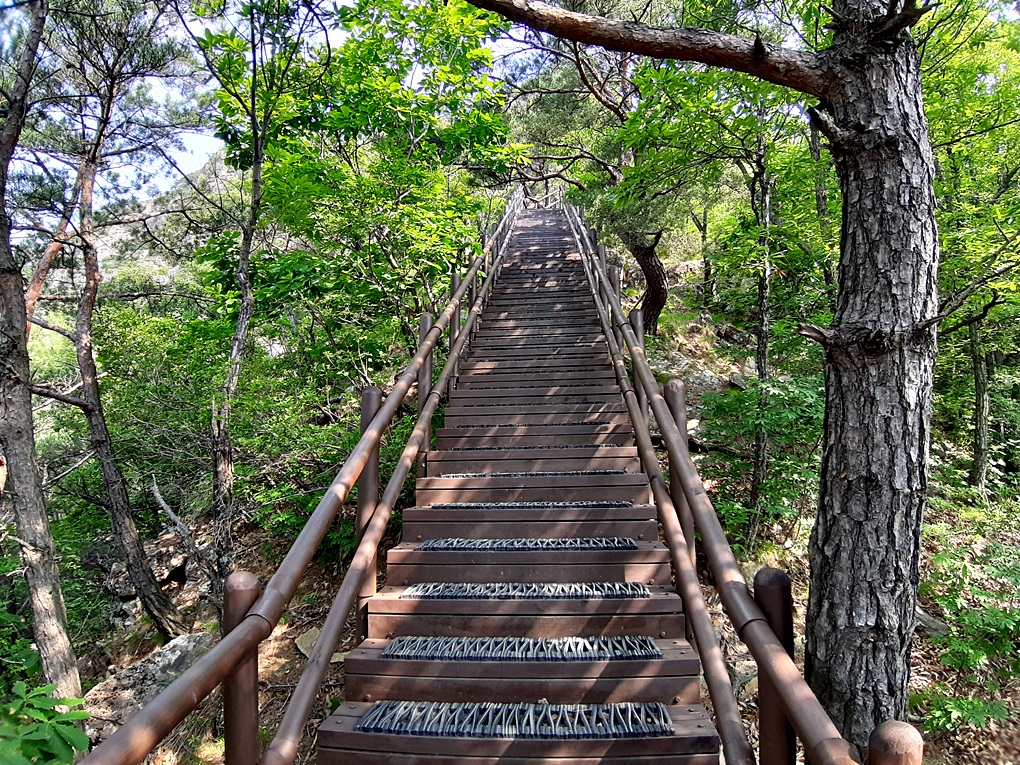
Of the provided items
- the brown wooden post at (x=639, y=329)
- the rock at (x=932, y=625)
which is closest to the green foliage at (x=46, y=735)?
the brown wooden post at (x=639, y=329)

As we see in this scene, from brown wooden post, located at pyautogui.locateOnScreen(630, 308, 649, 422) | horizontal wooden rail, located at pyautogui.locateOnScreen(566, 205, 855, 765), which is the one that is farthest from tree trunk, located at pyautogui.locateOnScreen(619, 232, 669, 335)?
horizontal wooden rail, located at pyautogui.locateOnScreen(566, 205, 855, 765)

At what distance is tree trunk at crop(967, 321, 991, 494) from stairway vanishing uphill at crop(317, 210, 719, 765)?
21.2ft

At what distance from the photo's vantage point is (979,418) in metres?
8.15

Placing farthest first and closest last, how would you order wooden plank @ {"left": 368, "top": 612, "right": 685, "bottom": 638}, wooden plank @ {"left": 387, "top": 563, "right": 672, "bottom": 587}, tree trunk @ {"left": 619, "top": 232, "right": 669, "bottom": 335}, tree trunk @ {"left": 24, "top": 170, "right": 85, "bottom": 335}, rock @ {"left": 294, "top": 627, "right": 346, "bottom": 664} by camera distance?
1. tree trunk @ {"left": 619, "top": 232, "right": 669, "bottom": 335}
2. tree trunk @ {"left": 24, "top": 170, "right": 85, "bottom": 335}
3. rock @ {"left": 294, "top": 627, "right": 346, "bottom": 664}
4. wooden plank @ {"left": 387, "top": 563, "right": 672, "bottom": 587}
5. wooden plank @ {"left": 368, "top": 612, "right": 685, "bottom": 638}

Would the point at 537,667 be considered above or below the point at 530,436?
below

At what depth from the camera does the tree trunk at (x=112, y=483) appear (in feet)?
23.2

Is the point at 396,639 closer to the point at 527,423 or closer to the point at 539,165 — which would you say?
the point at 527,423

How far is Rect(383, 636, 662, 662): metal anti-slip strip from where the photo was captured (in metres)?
2.49

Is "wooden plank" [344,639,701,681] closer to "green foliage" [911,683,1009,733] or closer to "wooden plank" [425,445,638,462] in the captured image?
"wooden plank" [425,445,638,462]

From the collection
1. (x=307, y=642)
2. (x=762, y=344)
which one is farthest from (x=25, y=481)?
(x=762, y=344)

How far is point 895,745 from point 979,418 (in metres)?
9.54

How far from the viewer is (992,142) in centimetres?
600

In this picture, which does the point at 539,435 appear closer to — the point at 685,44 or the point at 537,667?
the point at 537,667

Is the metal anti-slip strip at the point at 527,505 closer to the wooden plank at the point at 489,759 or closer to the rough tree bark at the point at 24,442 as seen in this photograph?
the wooden plank at the point at 489,759
